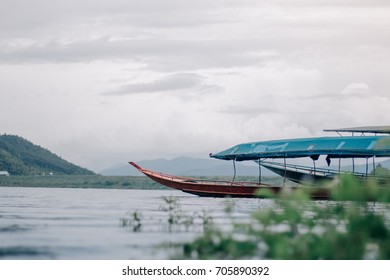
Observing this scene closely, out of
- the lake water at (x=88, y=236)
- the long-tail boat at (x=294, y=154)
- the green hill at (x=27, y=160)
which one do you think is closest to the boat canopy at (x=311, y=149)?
the long-tail boat at (x=294, y=154)

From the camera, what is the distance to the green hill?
72312 mm

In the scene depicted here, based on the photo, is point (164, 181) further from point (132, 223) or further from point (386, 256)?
point (386, 256)

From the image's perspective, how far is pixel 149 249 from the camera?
14.3 meters

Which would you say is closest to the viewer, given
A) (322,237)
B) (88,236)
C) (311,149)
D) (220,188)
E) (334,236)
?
(334,236)

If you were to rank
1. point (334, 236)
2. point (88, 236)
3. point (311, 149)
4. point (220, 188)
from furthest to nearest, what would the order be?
1. point (220, 188)
2. point (311, 149)
3. point (88, 236)
4. point (334, 236)

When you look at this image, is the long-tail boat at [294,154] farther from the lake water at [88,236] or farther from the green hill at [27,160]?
the green hill at [27,160]

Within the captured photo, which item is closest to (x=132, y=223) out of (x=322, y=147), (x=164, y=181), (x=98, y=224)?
(x=98, y=224)

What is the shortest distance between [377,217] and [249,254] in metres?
1.94

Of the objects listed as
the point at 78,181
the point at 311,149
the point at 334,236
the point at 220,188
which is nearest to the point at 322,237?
the point at 334,236

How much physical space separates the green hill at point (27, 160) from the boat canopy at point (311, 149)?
40230mm

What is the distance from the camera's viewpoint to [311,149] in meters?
31.9

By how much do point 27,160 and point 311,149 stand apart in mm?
49613

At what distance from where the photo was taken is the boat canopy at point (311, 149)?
30.7 meters

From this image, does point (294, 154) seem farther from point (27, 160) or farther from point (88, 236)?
point (27, 160)
